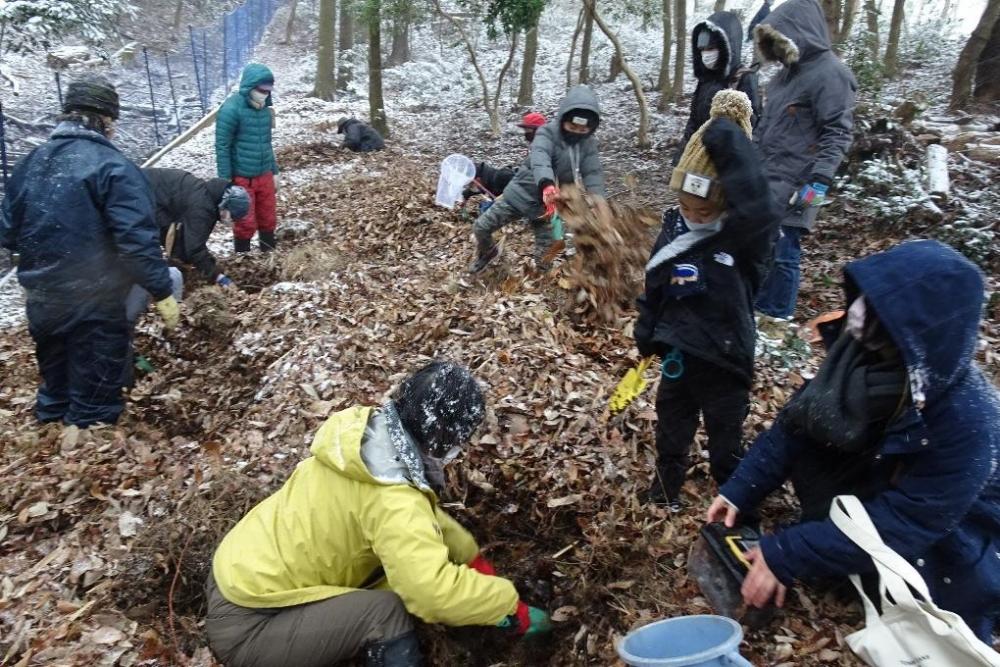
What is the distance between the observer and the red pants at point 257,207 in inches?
309

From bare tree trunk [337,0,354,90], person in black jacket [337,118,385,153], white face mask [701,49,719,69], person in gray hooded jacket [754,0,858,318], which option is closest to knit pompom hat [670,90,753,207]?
person in gray hooded jacket [754,0,858,318]

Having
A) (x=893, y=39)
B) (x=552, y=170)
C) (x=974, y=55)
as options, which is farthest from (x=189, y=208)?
(x=893, y=39)

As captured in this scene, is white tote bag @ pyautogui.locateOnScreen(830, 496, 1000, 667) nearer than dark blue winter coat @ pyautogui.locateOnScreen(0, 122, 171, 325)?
Yes

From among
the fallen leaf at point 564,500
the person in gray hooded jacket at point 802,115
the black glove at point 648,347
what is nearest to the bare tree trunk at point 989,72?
the person in gray hooded jacket at point 802,115

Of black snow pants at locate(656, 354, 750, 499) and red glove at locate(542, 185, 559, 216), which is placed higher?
red glove at locate(542, 185, 559, 216)

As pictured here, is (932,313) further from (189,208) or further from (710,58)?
(189,208)

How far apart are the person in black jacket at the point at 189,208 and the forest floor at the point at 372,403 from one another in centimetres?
37

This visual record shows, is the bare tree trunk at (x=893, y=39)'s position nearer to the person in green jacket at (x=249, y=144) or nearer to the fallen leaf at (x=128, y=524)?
the person in green jacket at (x=249, y=144)

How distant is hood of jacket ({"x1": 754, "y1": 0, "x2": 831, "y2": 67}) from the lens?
4.55 metres

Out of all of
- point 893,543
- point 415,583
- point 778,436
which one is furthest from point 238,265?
point 893,543

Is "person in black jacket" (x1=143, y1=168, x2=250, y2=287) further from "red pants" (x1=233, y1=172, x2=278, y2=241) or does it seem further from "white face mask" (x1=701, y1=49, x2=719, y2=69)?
"white face mask" (x1=701, y1=49, x2=719, y2=69)

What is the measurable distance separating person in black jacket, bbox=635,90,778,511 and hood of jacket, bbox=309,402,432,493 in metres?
1.32

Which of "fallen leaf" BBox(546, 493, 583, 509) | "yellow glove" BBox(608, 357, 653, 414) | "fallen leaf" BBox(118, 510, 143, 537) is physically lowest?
"fallen leaf" BBox(118, 510, 143, 537)

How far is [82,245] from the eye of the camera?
4332 millimetres
